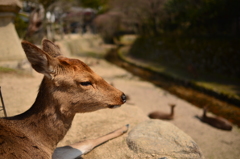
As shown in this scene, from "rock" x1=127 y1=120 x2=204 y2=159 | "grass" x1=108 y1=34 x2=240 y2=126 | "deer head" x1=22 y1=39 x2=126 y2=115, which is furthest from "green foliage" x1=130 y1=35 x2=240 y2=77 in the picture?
"deer head" x1=22 y1=39 x2=126 y2=115

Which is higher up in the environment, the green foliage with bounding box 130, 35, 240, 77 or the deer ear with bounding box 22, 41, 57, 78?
the deer ear with bounding box 22, 41, 57, 78

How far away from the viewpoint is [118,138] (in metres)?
3.38

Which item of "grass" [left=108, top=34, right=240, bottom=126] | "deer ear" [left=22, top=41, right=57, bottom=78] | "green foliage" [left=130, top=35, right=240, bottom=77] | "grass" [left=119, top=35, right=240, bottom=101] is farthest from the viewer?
"green foliage" [left=130, top=35, right=240, bottom=77]

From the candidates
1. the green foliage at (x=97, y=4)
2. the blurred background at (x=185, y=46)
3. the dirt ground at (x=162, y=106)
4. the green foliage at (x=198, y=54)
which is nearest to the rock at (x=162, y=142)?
the dirt ground at (x=162, y=106)

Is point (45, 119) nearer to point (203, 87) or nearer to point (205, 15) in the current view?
point (203, 87)

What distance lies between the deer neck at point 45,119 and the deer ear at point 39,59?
202 millimetres

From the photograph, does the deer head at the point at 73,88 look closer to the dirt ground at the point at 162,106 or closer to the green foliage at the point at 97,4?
the dirt ground at the point at 162,106

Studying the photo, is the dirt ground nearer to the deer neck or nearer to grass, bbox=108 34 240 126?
grass, bbox=108 34 240 126

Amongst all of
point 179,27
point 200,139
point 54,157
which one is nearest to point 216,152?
point 200,139

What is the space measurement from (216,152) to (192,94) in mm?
5272

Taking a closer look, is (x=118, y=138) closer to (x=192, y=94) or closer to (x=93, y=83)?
(x=93, y=83)

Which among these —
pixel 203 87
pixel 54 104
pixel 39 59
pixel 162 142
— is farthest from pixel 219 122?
pixel 39 59

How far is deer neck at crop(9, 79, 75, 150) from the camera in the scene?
2.12 m

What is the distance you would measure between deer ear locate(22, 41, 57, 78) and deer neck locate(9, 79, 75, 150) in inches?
8.0
